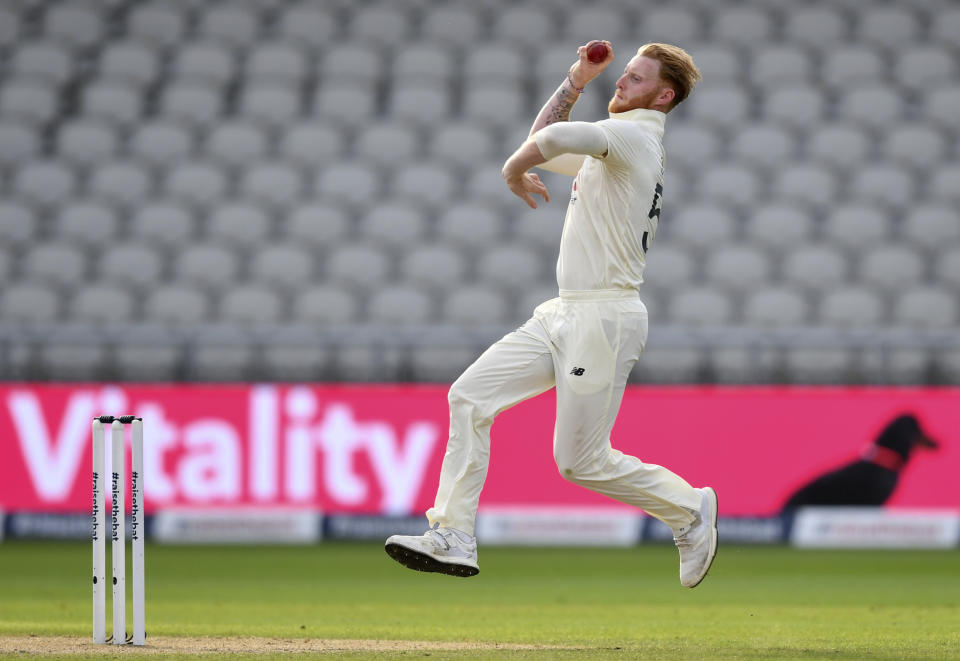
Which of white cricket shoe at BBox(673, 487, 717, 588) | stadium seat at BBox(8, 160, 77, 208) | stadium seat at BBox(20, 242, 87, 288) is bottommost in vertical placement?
white cricket shoe at BBox(673, 487, 717, 588)

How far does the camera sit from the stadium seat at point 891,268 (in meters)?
12.5

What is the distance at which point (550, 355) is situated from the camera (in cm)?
515

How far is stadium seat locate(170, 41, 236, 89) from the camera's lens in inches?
571

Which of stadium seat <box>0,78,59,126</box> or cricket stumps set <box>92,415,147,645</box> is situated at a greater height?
stadium seat <box>0,78,59,126</box>

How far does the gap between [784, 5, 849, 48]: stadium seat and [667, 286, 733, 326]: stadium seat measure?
4285mm

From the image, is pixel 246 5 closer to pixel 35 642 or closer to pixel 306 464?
pixel 306 464

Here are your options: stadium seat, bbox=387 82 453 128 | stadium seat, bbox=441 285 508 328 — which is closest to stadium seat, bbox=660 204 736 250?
stadium seat, bbox=441 285 508 328

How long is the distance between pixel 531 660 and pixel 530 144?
1.84 metres

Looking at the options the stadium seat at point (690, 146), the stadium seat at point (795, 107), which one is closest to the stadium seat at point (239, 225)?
the stadium seat at point (690, 146)

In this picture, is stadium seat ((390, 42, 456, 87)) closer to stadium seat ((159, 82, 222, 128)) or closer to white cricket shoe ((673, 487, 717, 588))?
stadium seat ((159, 82, 222, 128))

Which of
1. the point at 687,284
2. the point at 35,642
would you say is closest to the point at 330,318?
the point at 687,284

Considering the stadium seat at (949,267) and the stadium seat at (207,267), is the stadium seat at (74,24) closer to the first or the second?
the stadium seat at (207,267)

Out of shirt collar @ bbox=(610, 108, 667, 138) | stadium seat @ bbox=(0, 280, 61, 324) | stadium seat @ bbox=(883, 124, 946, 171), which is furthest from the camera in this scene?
stadium seat @ bbox=(883, 124, 946, 171)

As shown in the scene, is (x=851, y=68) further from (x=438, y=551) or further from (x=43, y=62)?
(x=438, y=551)
